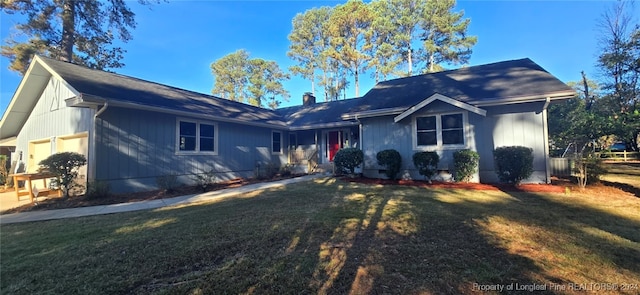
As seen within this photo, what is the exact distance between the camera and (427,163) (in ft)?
31.1

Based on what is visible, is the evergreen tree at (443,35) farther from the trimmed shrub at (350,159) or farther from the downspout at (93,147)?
the downspout at (93,147)

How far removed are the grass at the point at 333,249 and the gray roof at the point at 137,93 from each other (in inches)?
190

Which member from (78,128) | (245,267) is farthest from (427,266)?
(78,128)

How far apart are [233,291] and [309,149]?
13.5 m

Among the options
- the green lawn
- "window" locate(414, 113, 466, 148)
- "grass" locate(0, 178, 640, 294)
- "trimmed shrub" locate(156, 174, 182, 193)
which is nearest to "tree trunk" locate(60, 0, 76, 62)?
"trimmed shrub" locate(156, 174, 182, 193)

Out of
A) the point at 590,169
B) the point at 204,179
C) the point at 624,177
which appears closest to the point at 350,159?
the point at 204,179

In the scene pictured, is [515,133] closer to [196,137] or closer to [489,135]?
[489,135]

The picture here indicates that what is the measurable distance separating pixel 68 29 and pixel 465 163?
77.0ft

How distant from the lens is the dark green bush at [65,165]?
311 inches

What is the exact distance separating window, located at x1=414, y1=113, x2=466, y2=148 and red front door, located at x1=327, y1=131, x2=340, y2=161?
18.6 ft

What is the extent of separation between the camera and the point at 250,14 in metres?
16.0

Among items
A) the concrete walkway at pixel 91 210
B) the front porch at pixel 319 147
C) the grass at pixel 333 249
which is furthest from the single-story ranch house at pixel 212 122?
the grass at pixel 333 249

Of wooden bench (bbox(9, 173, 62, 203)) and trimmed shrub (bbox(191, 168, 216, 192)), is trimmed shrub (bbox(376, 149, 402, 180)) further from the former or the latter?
wooden bench (bbox(9, 173, 62, 203))

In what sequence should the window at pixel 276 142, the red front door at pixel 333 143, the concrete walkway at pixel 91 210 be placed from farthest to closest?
the window at pixel 276 142
the red front door at pixel 333 143
the concrete walkway at pixel 91 210
